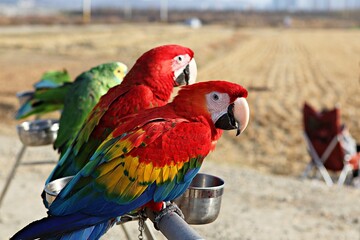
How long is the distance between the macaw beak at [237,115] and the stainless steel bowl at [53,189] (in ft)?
2.17

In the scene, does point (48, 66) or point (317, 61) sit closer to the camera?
point (48, 66)

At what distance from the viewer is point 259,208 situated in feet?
16.8

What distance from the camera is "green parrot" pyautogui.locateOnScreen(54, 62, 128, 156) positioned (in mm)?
2967

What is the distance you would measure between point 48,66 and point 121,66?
46.1 ft

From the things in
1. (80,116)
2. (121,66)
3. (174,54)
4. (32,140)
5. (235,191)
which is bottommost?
(235,191)

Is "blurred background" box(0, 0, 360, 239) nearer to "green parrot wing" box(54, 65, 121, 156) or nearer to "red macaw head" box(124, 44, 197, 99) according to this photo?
"green parrot wing" box(54, 65, 121, 156)

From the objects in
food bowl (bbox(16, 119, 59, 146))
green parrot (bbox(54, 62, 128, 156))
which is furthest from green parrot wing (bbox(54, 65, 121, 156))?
food bowl (bbox(16, 119, 59, 146))

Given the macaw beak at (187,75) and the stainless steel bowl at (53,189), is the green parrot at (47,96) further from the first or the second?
the stainless steel bowl at (53,189)

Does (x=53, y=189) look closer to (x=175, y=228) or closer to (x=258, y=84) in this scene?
(x=175, y=228)

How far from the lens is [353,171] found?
6891 millimetres

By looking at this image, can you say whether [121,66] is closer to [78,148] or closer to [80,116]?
[80,116]

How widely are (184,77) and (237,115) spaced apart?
699mm

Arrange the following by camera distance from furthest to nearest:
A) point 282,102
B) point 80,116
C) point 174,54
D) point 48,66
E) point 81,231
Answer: point 48,66 < point 282,102 < point 80,116 < point 174,54 < point 81,231

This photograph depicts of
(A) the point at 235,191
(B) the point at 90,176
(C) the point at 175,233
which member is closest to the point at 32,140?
(B) the point at 90,176
